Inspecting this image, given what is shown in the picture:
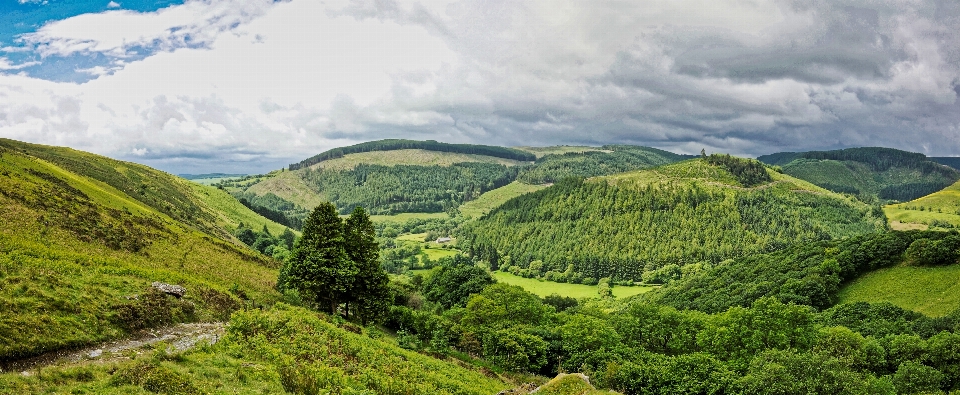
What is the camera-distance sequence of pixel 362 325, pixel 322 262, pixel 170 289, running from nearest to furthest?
pixel 170 289, pixel 322 262, pixel 362 325

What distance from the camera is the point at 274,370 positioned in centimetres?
3009

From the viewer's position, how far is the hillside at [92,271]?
29694mm

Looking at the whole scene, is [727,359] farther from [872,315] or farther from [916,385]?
[872,315]

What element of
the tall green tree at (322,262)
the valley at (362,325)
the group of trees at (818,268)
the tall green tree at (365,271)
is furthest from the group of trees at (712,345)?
the group of trees at (818,268)

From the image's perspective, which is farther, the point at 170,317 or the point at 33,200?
the point at 33,200

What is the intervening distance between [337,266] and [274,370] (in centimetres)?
2491

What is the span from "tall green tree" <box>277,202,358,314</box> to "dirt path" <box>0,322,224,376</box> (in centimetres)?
1193

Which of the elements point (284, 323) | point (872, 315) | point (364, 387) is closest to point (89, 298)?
point (284, 323)

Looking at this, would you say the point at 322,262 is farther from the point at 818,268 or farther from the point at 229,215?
the point at 229,215

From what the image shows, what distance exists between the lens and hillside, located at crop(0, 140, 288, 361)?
2969cm

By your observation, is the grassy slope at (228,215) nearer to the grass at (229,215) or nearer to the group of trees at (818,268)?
the grass at (229,215)

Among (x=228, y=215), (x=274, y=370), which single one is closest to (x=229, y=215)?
(x=228, y=215)

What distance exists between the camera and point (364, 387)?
31359mm

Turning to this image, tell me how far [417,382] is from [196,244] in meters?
57.7
